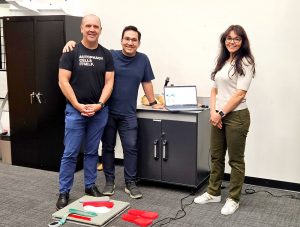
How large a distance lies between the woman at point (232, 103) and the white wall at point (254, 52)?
2.09 ft

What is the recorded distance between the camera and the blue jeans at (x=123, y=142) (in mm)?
3256

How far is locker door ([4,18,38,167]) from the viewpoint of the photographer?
389 cm

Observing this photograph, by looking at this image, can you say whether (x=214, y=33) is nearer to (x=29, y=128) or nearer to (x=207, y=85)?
(x=207, y=85)

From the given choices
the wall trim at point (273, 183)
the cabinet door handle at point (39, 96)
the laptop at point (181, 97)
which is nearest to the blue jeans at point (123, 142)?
the laptop at point (181, 97)

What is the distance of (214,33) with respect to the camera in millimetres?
3574

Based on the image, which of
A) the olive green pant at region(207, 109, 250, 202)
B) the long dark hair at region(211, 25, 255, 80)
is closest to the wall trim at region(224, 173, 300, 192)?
the olive green pant at region(207, 109, 250, 202)

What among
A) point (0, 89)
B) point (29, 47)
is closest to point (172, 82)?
point (29, 47)

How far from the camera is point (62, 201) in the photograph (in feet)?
9.89

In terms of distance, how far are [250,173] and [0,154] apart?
9.16 ft

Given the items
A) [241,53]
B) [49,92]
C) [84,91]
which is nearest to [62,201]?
[84,91]

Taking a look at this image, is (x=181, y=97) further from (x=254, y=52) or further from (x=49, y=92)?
(x=49, y=92)

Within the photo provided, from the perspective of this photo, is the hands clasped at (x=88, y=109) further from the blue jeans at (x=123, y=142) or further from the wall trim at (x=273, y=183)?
the wall trim at (x=273, y=183)

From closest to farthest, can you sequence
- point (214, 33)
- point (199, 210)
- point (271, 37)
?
point (199, 210) < point (271, 37) < point (214, 33)

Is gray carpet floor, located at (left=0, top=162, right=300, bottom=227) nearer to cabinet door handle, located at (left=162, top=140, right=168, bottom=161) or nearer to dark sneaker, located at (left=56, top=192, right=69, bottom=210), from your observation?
dark sneaker, located at (left=56, top=192, right=69, bottom=210)
